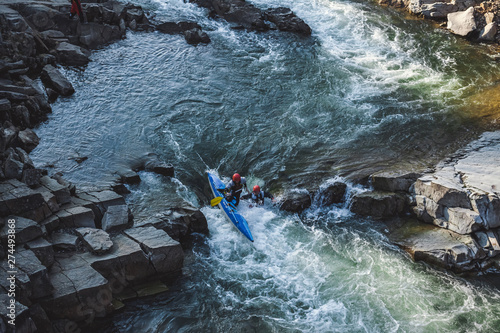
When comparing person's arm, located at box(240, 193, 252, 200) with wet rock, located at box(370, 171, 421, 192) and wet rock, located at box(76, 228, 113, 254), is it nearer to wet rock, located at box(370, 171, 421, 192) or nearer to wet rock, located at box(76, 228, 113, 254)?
wet rock, located at box(370, 171, 421, 192)

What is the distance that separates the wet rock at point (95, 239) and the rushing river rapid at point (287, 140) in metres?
1.51

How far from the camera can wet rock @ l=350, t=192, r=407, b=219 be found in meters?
13.0

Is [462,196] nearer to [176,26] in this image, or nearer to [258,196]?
[258,196]

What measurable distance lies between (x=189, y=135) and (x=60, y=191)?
5.49 m

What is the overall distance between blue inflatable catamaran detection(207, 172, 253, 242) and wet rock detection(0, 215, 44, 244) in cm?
487

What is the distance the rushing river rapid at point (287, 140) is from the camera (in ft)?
34.8

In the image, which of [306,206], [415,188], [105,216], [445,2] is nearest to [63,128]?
[105,216]

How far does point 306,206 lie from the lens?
44.3 feet

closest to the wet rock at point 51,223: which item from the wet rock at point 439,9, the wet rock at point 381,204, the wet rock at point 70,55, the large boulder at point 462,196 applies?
the wet rock at point 381,204

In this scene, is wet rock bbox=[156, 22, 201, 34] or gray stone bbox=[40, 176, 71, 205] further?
wet rock bbox=[156, 22, 201, 34]

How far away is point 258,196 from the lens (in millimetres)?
13367

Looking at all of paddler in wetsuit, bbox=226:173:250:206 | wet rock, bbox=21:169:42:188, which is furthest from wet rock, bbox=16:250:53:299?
paddler in wetsuit, bbox=226:173:250:206

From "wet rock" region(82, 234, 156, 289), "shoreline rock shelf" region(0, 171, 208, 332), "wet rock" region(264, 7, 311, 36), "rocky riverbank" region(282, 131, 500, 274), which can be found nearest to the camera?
"shoreline rock shelf" region(0, 171, 208, 332)

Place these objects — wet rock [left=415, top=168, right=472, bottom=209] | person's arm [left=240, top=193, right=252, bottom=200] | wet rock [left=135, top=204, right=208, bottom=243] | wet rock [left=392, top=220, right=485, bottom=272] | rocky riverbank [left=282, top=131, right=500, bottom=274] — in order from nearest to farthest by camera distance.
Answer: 1. wet rock [left=392, top=220, right=485, bottom=272]
2. rocky riverbank [left=282, top=131, right=500, bottom=274]
3. wet rock [left=135, top=204, right=208, bottom=243]
4. wet rock [left=415, top=168, right=472, bottom=209]
5. person's arm [left=240, top=193, right=252, bottom=200]
